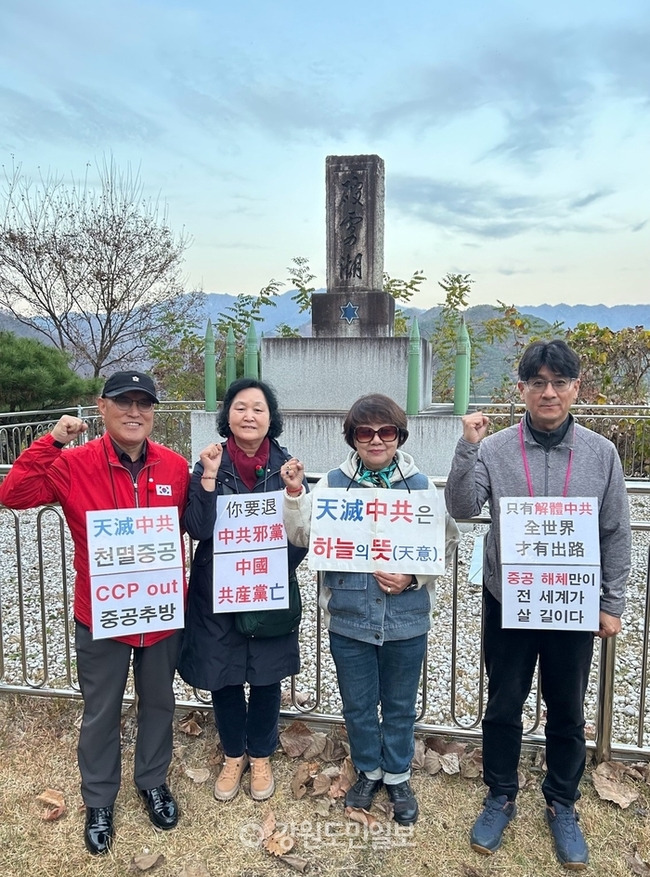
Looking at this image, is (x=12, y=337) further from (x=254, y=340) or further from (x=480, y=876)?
(x=480, y=876)

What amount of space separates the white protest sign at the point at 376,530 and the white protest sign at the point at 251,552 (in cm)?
22

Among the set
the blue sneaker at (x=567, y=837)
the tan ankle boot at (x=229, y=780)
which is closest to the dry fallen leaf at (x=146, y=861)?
the tan ankle boot at (x=229, y=780)

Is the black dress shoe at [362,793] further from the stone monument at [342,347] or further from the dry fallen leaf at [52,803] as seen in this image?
the stone monument at [342,347]

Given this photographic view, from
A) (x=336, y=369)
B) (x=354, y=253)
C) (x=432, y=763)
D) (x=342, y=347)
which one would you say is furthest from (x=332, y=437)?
(x=432, y=763)

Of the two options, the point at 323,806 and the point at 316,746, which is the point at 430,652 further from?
the point at 323,806

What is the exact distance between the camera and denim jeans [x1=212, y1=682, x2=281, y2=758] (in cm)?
241

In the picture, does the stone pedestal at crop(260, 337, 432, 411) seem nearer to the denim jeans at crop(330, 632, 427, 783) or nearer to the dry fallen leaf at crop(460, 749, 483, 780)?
the dry fallen leaf at crop(460, 749, 483, 780)

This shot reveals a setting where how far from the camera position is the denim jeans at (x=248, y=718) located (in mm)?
2414

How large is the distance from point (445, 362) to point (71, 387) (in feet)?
28.3

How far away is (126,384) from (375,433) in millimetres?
984

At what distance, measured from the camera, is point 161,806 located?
7.80 ft

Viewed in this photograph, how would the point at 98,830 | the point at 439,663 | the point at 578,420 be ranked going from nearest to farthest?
the point at 98,830, the point at 439,663, the point at 578,420

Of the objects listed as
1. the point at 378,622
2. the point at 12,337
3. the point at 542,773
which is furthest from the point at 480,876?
the point at 12,337

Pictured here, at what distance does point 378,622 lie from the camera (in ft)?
7.25
